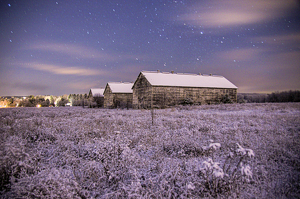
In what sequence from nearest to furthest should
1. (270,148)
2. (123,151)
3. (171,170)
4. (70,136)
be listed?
(171,170) → (123,151) → (270,148) → (70,136)

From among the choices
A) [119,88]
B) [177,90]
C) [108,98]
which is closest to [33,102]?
[108,98]

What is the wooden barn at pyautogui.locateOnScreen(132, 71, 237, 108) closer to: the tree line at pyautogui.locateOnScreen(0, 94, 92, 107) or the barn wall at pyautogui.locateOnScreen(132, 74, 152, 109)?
the barn wall at pyautogui.locateOnScreen(132, 74, 152, 109)

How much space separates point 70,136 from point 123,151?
4.04m

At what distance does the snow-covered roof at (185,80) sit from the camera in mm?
29750

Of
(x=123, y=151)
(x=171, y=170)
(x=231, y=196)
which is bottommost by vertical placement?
(x=231, y=196)

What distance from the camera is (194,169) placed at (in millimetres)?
4293

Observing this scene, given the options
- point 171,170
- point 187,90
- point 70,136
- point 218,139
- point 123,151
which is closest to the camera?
point 171,170

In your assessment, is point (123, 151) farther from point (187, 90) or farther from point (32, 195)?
point (187, 90)

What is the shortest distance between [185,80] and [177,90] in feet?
13.2

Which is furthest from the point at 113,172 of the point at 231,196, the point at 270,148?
the point at 270,148

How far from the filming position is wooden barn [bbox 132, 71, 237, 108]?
28.5 m

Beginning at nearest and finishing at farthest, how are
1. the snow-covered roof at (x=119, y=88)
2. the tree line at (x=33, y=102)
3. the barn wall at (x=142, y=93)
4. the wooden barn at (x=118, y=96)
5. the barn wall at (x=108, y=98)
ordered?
the barn wall at (x=142, y=93)
the wooden barn at (x=118, y=96)
the barn wall at (x=108, y=98)
the snow-covered roof at (x=119, y=88)
the tree line at (x=33, y=102)

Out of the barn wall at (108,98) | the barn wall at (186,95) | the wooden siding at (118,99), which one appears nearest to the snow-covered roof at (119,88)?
the wooden siding at (118,99)

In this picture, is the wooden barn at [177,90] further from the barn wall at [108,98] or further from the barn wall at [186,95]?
the barn wall at [108,98]
